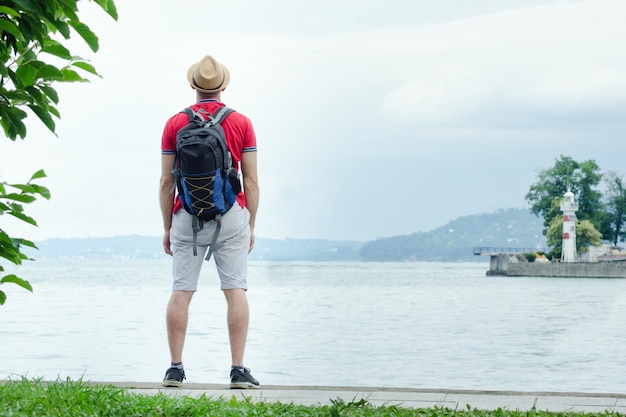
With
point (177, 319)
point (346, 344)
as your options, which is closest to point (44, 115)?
point (177, 319)

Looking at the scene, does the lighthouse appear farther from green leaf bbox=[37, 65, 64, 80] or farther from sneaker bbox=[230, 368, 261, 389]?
green leaf bbox=[37, 65, 64, 80]

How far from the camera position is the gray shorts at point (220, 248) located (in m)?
5.55

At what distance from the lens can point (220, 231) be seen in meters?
5.54

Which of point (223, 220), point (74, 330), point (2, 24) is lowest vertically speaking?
point (74, 330)

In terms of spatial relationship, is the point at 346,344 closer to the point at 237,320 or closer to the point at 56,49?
the point at 237,320

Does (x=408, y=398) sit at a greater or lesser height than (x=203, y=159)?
lesser

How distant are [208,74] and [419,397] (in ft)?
7.10

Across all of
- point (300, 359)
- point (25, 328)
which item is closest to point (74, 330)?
point (25, 328)

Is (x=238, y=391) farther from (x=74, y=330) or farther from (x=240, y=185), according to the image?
(x=74, y=330)

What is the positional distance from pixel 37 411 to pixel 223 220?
5.44ft

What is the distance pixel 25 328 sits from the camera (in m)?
29.3

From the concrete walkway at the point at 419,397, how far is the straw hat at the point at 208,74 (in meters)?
1.71

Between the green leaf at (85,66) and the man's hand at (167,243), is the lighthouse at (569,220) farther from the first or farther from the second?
the green leaf at (85,66)

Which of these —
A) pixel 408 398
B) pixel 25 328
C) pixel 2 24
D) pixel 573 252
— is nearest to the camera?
pixel 2 24
